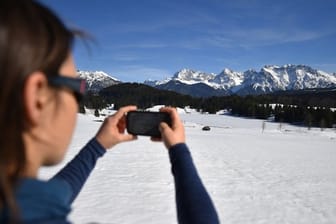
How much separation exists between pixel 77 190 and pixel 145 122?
397 mm

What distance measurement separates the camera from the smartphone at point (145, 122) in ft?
4.74

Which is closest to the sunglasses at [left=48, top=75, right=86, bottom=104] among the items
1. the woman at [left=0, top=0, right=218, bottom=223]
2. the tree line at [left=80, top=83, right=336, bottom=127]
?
the woman at [left=0, top=0, right=218, bottom=223]

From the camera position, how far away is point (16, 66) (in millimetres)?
665

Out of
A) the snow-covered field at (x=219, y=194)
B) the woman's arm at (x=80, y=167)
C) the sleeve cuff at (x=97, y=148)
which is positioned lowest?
the snow-covered field at (x=219, y=194)

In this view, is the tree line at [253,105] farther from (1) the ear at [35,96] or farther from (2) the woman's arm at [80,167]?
(1) the ear at [35,96]

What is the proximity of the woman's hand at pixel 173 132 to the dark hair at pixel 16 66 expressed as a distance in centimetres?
64

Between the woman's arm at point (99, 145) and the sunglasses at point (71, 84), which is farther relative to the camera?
the woman's arm at point (99, 145)

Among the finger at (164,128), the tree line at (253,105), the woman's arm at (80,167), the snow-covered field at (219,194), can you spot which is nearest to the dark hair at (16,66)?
the finger at (164,128)

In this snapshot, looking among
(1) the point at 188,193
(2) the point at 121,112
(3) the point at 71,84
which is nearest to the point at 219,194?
(2) the point at 121,112

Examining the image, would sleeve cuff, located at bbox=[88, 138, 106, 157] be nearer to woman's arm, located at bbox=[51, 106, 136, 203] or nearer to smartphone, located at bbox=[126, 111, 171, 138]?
woman's arm, located at bbox=[51, 106, 136, 203]

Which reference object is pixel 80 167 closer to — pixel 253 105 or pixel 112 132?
pixel 112 132

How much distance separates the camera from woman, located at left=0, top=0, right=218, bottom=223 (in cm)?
66

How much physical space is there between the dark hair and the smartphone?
74 cm

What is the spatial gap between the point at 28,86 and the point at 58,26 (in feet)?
0.53
